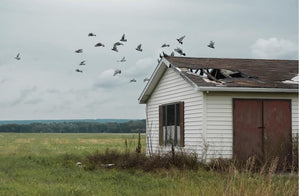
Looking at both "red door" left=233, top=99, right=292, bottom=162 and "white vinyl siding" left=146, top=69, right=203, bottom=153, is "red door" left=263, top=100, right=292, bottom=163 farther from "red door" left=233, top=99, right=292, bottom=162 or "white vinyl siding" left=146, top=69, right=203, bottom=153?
"white vinyl siding" left=146, top=69, right=203, bottom=153

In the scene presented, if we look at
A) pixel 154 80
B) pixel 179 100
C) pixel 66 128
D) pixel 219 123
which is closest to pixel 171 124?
pixel 179 100

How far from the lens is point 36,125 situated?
519ft

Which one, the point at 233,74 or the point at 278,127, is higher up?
the point at 233,74

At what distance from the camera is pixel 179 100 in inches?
770

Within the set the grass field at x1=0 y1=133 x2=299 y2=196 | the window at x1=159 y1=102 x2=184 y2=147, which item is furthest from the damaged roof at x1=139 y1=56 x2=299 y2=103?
the grass field at x1=0 y1=133 x2=299 y2=196

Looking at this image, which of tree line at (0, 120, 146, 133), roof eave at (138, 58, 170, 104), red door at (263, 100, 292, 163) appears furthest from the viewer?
tree line at (0, 120, 146, 133)

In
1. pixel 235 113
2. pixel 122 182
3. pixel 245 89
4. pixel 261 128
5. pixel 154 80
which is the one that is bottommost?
pixel 122 182

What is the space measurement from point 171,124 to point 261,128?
3.69 meters

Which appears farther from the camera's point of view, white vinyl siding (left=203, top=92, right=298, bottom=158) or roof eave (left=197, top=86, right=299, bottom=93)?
white vinyl siding (left=203, top=92, right=298, bottom=158)

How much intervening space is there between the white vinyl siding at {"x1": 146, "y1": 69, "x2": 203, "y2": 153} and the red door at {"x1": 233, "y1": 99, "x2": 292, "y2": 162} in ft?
3.89

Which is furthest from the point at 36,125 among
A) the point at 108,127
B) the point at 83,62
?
the point at 83,62

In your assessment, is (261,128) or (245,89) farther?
(261,128)

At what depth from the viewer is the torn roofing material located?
17.9m

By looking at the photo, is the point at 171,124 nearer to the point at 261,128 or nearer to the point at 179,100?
the point at 179,100
